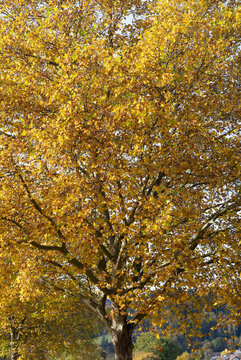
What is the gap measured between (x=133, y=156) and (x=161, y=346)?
43.0 meters

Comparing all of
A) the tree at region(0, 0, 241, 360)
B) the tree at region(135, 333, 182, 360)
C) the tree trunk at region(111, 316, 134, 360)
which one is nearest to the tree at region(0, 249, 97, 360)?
the tree trunk at region(111, 316, 134, 360)

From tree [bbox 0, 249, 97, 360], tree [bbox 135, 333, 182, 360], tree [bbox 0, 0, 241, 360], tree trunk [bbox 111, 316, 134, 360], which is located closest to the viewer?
tree [bbox 0, 0, 241, 360]

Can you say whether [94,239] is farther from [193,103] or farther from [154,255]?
[193,103]

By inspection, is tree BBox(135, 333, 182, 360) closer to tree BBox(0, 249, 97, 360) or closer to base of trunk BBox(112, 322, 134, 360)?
tree BBox(0, 249, 97, 360)

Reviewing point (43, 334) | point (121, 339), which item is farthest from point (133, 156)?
point (43, 334)

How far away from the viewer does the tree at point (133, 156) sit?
10.1 m

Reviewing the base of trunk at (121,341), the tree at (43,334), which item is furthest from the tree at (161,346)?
the base of trunk at (121,341)

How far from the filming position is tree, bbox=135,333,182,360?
160 feet

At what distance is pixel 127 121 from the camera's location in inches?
388

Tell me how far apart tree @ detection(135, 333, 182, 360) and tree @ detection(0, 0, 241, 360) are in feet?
131

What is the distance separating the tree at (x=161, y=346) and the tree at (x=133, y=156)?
131 ft

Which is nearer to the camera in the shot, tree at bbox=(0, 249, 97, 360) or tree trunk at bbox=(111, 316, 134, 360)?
tree trunk at bbox=(111, 316, 134, 360)

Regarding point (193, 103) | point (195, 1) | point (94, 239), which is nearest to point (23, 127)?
point (94, 239)

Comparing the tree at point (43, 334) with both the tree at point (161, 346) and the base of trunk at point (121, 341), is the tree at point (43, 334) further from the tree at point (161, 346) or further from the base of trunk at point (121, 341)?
the tree at point (161, 346)
